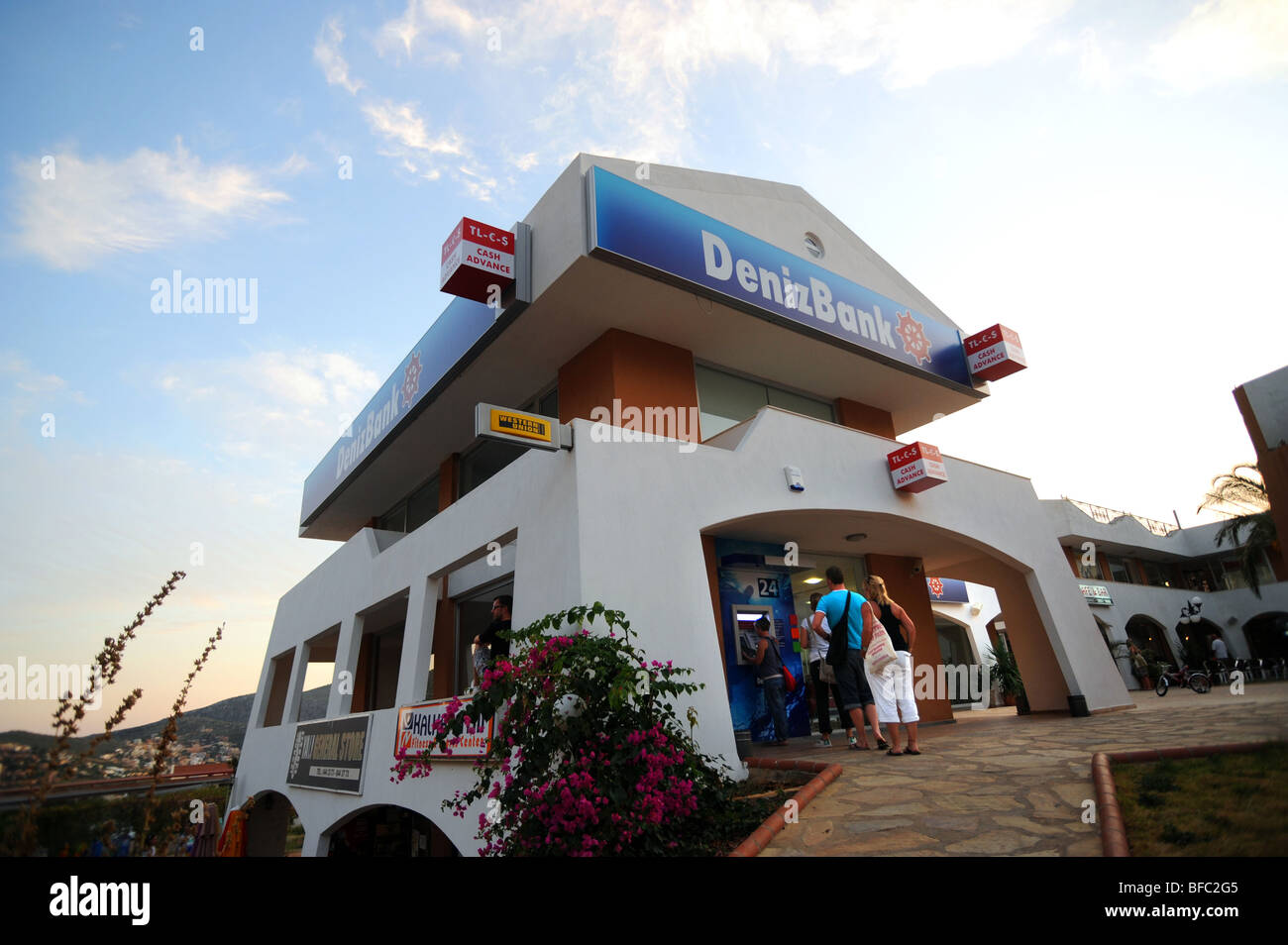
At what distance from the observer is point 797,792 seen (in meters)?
5.04

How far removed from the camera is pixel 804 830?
4.23m

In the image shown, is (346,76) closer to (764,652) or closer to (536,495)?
(536,495)

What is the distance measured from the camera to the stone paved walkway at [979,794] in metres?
3.56

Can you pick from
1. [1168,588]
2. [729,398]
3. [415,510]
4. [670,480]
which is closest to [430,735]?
[670,480]

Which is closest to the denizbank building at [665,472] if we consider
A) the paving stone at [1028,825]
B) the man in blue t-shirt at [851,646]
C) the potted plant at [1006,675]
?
the man in blue t-shirt at [851,646]

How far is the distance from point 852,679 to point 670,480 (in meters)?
2.96

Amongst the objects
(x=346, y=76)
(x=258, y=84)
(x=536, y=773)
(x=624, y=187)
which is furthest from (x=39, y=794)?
(x=346, y=76)

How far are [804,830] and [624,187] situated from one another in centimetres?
737

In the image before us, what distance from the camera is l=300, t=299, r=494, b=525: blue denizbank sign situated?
383 inches

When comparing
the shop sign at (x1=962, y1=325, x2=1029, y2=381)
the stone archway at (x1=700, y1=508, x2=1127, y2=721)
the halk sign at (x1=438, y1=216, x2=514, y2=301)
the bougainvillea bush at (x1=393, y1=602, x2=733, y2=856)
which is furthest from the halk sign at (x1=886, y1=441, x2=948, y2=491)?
the halk sign at (x1=438, y1=216, x2=514, y2=301)

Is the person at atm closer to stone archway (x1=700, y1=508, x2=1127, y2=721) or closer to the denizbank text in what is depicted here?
stone archway (x1=700, y1=508, x2=1127, y2=721)

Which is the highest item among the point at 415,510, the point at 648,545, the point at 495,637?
the point at 415,510

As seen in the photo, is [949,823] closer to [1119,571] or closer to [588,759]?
[588,759]

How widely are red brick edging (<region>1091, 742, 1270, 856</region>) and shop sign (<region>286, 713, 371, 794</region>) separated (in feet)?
26.0
